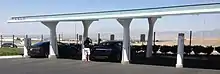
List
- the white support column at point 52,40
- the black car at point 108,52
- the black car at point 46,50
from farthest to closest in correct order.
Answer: the black car at point 46,50, the white support column at point 52,40, the black car at point 108,52

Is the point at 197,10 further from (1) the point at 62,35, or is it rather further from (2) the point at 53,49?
(1) the point at 62,35

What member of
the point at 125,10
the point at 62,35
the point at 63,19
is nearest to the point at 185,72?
the point at 125,10

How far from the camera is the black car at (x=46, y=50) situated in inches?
1011

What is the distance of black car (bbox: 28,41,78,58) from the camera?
1011 inches

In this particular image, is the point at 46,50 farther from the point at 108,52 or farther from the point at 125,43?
the point at 125,43

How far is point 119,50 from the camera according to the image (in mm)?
22078

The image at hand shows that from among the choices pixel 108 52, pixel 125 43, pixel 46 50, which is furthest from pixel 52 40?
pixel 125 43

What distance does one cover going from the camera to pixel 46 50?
26.0 meters

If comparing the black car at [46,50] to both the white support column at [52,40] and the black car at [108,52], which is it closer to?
the white support column at [52,40]

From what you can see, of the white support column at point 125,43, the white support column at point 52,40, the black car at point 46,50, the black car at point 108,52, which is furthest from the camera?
the black car at point 46,50

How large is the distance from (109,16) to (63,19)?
3.91 m

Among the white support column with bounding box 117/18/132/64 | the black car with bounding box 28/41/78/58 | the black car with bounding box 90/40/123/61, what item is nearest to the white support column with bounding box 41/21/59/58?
the black car with bounding box 28/41/78/58

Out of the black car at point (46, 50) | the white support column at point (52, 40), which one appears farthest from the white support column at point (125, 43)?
the black car at point (46, 50)

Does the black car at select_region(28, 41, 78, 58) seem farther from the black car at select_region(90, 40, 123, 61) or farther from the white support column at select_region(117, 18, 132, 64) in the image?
the white support column at select_region(117, 18, 132, 64)
